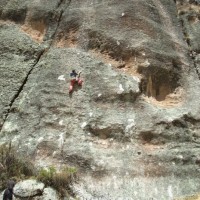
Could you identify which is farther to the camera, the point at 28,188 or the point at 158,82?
the point at 158,82

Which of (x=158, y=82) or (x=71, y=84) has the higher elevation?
(x=71, y=84)

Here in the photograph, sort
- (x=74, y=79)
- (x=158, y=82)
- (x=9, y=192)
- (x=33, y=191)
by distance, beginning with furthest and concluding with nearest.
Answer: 1. (x=158, y=82)
2. (x=74, y=79)
3. (x=33, y=191)
4. (x=9, y=192)

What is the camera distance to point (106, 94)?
52.3ft

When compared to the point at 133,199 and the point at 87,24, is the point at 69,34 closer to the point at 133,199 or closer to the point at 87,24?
the point at 87,24

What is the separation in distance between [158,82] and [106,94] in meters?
2.35

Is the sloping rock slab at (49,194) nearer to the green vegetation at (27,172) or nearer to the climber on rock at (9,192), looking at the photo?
the green vegetation at (27,172)

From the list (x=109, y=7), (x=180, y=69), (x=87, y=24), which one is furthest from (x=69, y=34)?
(x=180, y=69)

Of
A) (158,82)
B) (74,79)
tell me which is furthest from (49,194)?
(158,82)

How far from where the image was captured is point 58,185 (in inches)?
524

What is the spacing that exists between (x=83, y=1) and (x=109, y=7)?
141 cm

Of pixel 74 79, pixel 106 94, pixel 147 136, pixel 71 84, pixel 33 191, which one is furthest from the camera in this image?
pixel 74 79

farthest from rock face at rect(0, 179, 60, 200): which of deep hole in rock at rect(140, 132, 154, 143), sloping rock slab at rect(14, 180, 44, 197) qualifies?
deep hole in rock at rect(140, 132, 154, 143)

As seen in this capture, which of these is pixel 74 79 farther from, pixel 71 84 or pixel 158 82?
pixel 158 82

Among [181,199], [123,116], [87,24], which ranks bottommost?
[181,199]
